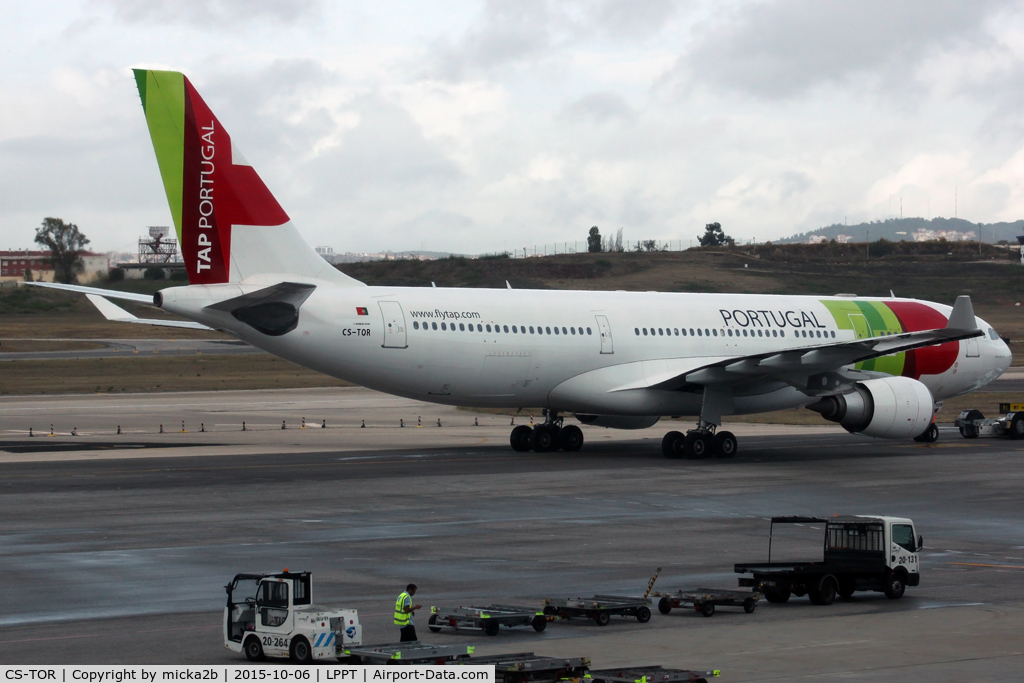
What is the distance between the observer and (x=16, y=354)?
3105 inches

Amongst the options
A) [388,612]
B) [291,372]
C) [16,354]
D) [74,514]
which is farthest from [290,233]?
[16,354]

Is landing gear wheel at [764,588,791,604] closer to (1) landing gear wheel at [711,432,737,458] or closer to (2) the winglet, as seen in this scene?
(2) the winglet

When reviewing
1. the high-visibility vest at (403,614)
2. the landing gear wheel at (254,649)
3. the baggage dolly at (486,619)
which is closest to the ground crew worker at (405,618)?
the high-visibility vest at (403,614)

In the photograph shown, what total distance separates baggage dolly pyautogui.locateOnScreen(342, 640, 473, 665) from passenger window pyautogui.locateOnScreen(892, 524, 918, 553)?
23.1 feet

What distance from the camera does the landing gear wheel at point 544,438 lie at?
3528cm

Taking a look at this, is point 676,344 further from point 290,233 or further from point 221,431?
point 221,431

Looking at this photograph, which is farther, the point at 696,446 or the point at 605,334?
the point at 605,334

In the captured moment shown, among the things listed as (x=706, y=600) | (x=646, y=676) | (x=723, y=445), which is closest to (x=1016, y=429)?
(x=723, y=445)

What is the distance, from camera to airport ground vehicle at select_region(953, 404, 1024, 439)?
40.1 metres

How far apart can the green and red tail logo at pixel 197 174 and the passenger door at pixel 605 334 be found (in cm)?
985

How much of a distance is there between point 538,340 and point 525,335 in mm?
413

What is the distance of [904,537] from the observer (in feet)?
54.3

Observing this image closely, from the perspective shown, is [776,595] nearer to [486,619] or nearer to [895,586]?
[895,586]

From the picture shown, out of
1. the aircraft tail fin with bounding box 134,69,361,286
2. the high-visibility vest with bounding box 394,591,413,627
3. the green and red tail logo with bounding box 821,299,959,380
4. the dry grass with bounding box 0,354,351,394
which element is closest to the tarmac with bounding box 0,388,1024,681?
the high-visibility vest with bounding box 394,591,413,627
